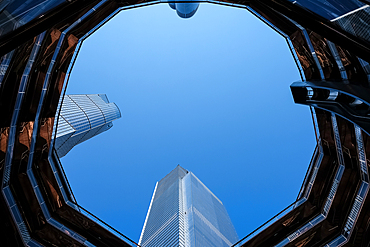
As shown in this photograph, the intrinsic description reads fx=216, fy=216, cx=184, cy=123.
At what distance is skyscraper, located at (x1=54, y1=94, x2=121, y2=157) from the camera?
5474 centimetres

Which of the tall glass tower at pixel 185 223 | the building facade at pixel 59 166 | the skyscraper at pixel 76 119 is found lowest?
the tall glass tower at pixel 185 223

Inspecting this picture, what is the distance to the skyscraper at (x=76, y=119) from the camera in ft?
180

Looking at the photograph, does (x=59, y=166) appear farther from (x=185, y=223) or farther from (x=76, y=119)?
(x=185, y=223)

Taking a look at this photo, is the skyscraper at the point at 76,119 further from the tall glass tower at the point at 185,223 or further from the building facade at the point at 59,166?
the tall glass tower at the point at 185,223

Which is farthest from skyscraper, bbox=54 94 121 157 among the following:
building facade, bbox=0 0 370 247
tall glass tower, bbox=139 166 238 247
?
tall glass tower, bbox=139 166 238 247

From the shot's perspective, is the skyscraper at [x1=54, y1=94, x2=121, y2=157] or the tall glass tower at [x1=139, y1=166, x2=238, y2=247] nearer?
the skyscraper at [x1=54, y1=94, x2=121, y2=157]

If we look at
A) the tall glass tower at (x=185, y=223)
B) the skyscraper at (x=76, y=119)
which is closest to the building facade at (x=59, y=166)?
the skyscraper at (x=76, y=119)

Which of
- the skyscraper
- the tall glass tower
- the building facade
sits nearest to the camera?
the building facade

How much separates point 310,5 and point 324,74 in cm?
807

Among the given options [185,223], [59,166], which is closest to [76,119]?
[59,166]

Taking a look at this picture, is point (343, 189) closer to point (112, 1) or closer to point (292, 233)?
point (292, 233)

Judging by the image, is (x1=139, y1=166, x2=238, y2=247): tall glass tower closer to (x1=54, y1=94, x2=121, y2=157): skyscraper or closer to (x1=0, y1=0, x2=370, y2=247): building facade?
(x1=54, y1=94, x2=121, y2=157): skyscraper

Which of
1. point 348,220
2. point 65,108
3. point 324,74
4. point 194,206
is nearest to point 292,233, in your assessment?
point 348,220

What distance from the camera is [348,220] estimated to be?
14875 mm
